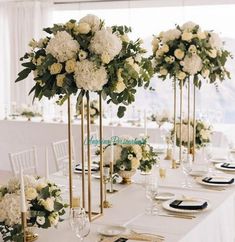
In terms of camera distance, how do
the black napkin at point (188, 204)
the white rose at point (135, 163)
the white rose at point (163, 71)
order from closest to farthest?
the black napkin at point (188, 204) → the white rose at point (135, 163) → the white rose at point (163, 71)

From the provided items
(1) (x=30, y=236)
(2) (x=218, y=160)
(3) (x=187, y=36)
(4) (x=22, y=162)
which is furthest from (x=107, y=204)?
(4) (x=22, y=162)

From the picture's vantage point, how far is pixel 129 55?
2820 millimetres

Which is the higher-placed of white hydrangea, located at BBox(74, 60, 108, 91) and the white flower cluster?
the white flower cluster

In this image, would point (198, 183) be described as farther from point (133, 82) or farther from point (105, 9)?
point (105, 9)

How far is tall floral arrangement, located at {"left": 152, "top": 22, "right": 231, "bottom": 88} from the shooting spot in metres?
4.08

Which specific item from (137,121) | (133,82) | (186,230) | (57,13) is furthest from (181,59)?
(57,13)

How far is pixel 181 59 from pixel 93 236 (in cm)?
194

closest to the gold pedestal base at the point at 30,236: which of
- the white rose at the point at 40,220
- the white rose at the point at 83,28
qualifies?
the white rose at the point at 40,220

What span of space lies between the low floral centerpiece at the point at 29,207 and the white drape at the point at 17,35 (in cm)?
681

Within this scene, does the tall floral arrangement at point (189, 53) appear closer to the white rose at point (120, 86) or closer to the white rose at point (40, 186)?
the white rose at point (120, 86)

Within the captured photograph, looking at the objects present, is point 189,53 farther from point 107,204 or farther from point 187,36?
point 107,204

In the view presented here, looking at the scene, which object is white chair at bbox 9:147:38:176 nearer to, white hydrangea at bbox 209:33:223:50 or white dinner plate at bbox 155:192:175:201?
white dinner plate at bbox 155:192:175:201

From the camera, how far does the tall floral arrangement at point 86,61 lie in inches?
105

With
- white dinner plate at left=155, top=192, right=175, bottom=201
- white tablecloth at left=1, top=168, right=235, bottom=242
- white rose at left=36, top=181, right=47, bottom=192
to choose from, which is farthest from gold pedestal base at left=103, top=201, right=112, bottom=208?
white rose at left=36, top=181, right=47, bottom=192
